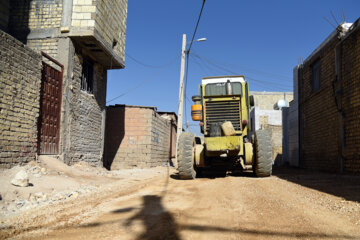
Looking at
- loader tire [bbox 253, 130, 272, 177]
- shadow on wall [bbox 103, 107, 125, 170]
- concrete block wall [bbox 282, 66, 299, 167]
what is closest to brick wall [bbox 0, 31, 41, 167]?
loader tire [bbox 253, 130, 272, 177]

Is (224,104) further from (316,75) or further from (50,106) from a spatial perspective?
(316,75)

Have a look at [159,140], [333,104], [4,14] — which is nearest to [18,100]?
[4,14]

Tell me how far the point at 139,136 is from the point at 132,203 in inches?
392

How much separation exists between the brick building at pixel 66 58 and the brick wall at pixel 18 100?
0.14 m

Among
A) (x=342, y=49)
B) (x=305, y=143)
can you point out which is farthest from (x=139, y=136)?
(x=342, y=49)

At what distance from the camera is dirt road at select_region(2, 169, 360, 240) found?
303cm

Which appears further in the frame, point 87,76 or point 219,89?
point 87,76

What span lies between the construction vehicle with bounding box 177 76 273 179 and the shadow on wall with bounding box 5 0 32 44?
7.17 metres

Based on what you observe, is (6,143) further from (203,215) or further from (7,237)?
(203,215)

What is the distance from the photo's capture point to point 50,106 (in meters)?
9.16

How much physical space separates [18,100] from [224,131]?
5.56 metres

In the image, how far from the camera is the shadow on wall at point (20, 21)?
10547 mm

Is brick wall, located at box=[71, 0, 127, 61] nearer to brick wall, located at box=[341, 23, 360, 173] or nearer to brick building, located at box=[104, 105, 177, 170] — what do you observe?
brick building, located at box=[104, 105, 177, 170]

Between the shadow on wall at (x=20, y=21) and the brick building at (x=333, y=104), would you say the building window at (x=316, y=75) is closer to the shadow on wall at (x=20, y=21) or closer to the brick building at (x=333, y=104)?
the brick building at (x=333, y=104)
